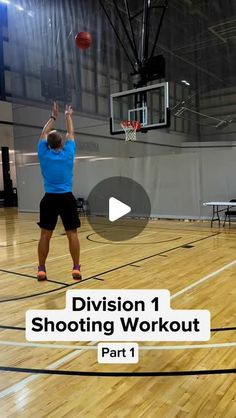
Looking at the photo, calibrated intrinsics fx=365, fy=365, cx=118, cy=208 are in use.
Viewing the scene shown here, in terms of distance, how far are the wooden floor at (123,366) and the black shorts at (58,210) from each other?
75cm

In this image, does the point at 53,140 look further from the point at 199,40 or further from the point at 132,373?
the point at 199,40

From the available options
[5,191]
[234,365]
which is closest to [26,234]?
[234,365]

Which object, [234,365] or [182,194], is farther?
[182,194]

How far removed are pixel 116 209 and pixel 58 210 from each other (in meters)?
9.87

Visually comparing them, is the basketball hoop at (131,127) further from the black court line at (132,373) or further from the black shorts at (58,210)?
the black court line at (132,373)

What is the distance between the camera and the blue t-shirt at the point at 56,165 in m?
3.97

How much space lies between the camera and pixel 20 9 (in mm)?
13391

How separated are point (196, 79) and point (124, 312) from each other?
9.17 metres

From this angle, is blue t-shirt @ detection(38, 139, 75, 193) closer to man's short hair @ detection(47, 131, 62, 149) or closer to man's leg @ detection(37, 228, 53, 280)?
man's short hair @ detection(47, 131, 62, 149)

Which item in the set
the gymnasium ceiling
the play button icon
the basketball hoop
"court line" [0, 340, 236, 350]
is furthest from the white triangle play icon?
"court line" [0, 340, 236, 350]

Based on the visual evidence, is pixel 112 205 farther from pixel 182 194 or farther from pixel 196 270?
pixel 196 270

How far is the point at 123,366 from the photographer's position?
8.04ft

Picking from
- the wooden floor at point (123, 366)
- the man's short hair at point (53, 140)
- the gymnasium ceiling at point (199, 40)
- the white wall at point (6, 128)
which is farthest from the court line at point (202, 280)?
the white wall at point (6, 128)

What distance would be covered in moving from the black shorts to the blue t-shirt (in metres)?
0.08
